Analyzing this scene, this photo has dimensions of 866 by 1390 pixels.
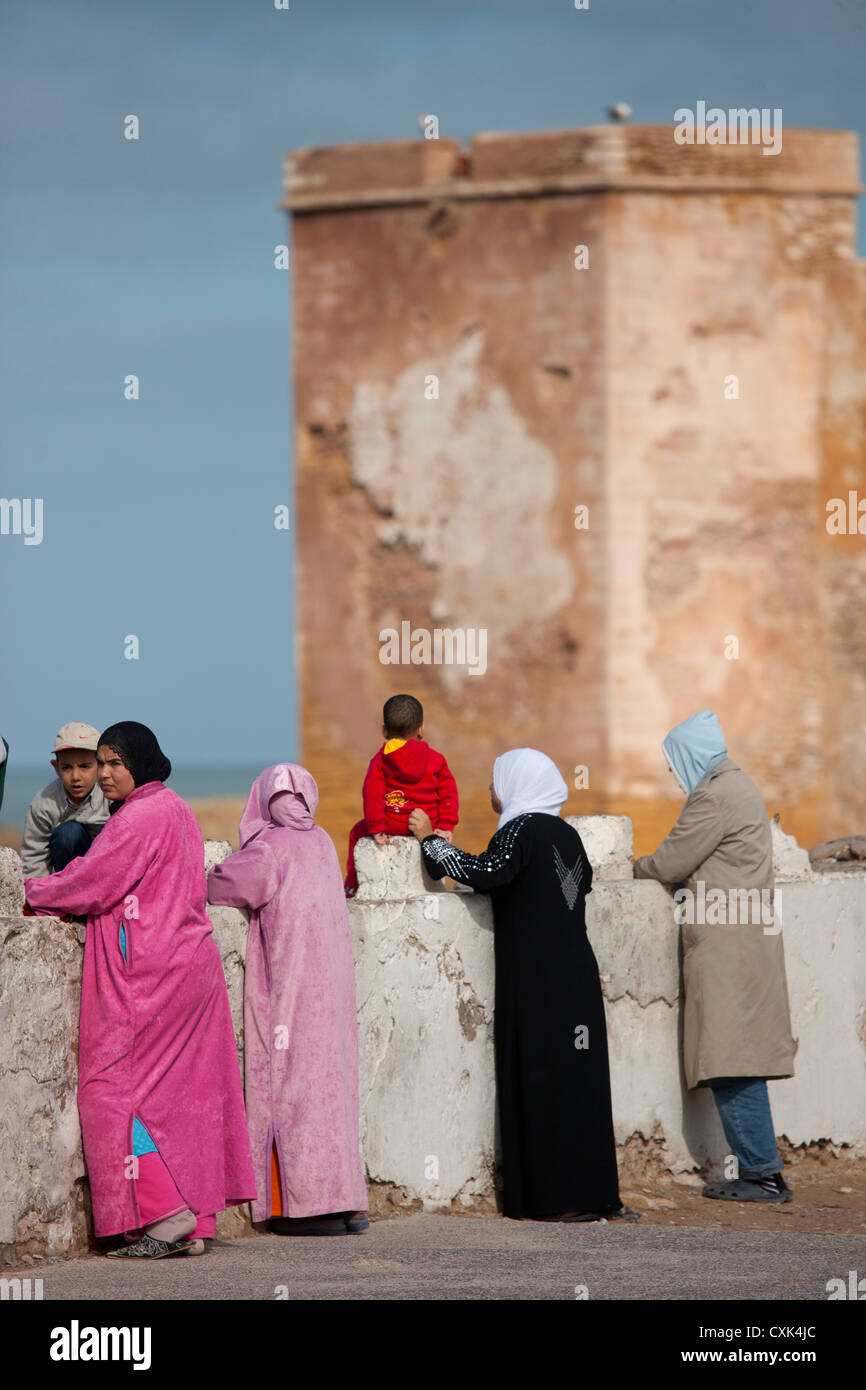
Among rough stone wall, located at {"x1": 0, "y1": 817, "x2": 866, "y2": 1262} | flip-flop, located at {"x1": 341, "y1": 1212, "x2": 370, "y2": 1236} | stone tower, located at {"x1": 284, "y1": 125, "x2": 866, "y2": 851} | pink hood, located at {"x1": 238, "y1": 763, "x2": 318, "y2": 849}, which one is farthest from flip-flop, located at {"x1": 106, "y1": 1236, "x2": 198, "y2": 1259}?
stone tower, located at {"x1": 284, "y1": 125, "x2": 866, "y2": 851}

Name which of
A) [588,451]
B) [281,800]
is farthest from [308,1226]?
[588,451]

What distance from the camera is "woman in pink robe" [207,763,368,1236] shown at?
5699 millimetres

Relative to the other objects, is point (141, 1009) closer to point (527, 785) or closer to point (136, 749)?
point (136, 749)

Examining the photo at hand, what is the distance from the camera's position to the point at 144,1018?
17.6 ft

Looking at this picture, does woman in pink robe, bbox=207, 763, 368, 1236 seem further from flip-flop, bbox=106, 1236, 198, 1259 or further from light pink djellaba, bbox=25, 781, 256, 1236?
flip-flop, bbox=106, 1236, 198, 1259

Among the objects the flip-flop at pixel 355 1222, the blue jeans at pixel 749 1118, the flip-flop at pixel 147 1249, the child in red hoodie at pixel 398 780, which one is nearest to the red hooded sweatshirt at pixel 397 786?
the child in red hoodie at pixel 398 780

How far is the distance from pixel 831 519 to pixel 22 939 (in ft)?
41.6

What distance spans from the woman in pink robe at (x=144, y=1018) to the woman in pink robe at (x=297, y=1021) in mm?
256

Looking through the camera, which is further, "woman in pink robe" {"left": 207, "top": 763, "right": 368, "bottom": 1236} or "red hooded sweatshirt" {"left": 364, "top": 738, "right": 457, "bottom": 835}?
"red hooded sweatshirt" {"left": 364, "top": 738, "right": 457, "bottom": 835}

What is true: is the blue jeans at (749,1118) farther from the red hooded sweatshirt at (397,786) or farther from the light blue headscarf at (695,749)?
the red hooded sweatshirt at (397,786)

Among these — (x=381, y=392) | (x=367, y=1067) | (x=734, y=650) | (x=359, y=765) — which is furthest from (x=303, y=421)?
(x=367, y=1067)

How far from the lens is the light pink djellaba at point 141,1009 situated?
5.34m

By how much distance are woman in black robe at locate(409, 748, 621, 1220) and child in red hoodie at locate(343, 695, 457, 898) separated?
307 millimetres

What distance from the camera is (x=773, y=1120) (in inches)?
278
